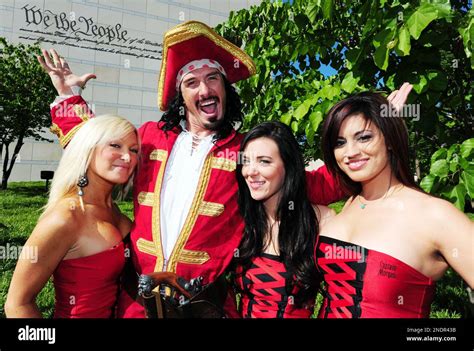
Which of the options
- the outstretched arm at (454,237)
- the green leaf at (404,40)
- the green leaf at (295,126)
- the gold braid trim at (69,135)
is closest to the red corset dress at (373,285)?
Answer: the outstretched arm at (454,237)

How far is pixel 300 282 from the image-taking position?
2301 millimetres

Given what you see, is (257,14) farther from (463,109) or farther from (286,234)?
(286,234)

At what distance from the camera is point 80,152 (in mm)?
2396

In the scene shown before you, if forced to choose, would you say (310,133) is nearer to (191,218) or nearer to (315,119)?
(315,119)

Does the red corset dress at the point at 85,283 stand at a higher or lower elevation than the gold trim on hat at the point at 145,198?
lower

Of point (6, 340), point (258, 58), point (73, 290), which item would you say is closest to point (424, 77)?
point (258, 58)

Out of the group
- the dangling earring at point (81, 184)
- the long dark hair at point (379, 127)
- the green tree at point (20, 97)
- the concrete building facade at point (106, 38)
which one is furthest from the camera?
the concrete building facade at point (106, 38)

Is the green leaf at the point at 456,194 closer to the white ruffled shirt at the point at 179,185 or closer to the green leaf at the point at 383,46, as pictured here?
the green leaf at the point at 383,46

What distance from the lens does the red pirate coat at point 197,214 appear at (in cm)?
245

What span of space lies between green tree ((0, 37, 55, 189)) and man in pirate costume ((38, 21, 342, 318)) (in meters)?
13.4

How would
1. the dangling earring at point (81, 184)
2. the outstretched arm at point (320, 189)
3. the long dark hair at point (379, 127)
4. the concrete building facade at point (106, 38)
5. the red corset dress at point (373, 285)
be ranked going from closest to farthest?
the red corset dress at point (373, 285), the long dark hair at point (379, 127), the dangling earring at point (81, 184), the outstretched arm at point (320, 189), the concrete building facade at point (106, 38)

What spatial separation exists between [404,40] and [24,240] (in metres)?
7.65

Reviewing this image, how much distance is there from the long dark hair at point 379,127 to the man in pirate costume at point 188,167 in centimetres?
44

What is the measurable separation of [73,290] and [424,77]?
245 centimetres
